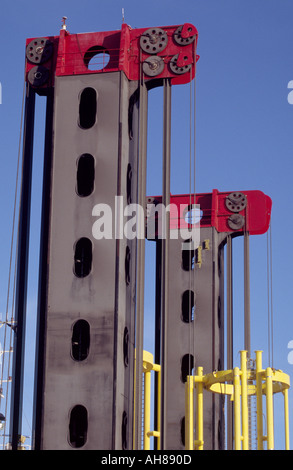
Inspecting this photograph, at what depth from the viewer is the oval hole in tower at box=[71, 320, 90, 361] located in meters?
36.2

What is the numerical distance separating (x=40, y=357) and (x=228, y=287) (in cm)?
1979

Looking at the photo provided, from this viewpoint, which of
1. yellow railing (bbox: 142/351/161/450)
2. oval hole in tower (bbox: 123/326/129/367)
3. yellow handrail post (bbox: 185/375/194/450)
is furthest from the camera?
yellow railing (bbox: 142/351/161/450)

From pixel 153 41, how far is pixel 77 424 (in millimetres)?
14742

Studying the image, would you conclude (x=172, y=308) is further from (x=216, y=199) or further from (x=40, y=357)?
(x=40, y=357)

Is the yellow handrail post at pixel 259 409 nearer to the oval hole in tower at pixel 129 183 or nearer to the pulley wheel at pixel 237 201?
the oval hole in tower at pixel 129 183

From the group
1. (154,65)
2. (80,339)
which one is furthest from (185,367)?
(154,65)

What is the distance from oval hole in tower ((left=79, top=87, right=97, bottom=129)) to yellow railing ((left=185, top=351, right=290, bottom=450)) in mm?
11349

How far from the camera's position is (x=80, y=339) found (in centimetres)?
3634

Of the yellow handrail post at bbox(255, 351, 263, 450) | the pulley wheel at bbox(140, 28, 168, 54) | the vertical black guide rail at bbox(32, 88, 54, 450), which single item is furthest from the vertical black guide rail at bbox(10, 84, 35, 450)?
the yellow handrail post at bbox(255, 351, 263, 450)

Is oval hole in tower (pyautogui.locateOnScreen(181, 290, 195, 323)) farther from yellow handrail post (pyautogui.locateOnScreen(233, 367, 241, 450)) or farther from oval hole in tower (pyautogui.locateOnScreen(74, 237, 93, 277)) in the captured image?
oval hole in tower (pyautogui.locateOnScreen(74, 237, 93, 277))

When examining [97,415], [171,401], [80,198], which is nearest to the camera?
[97,415]

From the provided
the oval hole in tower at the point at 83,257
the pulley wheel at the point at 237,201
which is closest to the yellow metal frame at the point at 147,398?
the oval hole in tower at the point at 83,257

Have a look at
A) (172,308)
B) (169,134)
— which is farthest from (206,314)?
(169,134)

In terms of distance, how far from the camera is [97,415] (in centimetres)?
3506
